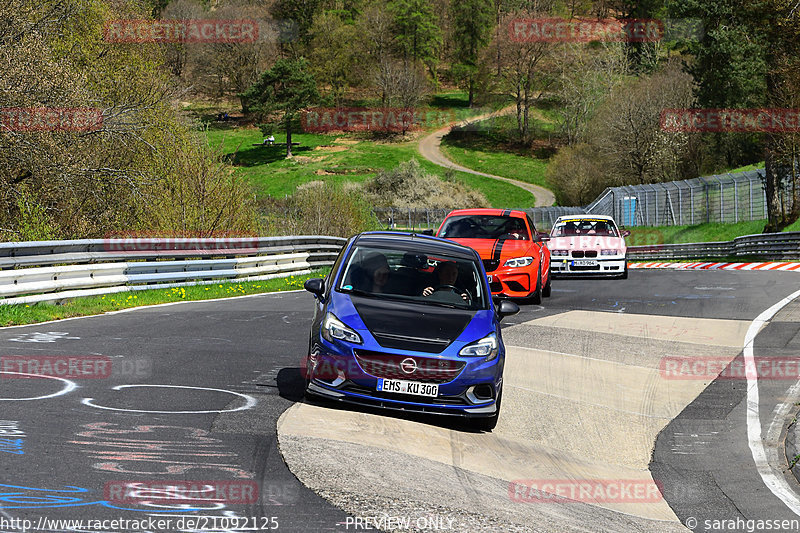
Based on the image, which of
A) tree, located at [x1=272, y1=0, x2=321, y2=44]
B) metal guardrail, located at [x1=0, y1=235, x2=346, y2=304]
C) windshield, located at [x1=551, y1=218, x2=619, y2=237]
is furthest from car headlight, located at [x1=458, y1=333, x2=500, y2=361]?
tree, located at [x1=272, y1=0, x2=321, y2=44]

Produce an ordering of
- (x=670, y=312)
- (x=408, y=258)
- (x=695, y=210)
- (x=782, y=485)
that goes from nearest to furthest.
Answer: (x=782, y=485) < (x=408, y=258) < (x=670, y=312) < (x=695, y=210)

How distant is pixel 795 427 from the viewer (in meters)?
8.19

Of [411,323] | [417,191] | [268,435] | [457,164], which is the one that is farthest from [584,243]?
[457,164]

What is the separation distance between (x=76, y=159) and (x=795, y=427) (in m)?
17.5

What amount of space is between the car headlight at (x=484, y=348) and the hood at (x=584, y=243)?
15.8m

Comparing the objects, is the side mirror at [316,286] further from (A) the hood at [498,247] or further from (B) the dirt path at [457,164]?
(B) the dirt path at [457,164]

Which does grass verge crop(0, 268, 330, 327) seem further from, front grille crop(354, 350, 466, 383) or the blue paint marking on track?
the blue paint marking on track

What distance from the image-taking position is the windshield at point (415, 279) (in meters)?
8.33

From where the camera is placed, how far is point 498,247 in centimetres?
1638

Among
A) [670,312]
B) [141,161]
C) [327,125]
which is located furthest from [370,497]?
[327,125]

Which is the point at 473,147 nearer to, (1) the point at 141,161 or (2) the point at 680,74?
(2) the point at 680,74

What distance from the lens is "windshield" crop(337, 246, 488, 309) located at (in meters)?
8.33

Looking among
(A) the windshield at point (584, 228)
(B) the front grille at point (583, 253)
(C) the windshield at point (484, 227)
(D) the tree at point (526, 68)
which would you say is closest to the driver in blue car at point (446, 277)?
(C) the windshield at point (484, 227)

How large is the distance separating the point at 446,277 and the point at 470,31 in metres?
129
